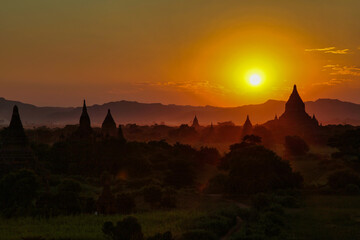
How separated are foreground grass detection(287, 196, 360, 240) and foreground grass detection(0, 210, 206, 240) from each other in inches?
239

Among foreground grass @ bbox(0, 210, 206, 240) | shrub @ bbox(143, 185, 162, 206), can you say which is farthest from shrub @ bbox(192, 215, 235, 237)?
shrub @ bbox(143, 185, 162, 206)

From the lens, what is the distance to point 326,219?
966 inches

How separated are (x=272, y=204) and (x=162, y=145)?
Result: 117ft

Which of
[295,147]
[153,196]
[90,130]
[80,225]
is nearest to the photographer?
[80,225]

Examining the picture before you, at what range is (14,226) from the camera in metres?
22.5

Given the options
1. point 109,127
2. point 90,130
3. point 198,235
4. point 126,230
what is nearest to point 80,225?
point 126,230

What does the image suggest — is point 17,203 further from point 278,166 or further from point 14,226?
point 278,166

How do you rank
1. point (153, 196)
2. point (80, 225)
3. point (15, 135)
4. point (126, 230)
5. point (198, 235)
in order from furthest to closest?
1. point (15, 135)
2. point (153, 196)
3. point (80, 225)
4. point (198, 235)
5. point (126, 230)

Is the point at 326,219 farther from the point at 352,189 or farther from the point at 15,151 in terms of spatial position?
the point at 15,151

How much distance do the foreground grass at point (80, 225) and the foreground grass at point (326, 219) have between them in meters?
6.06

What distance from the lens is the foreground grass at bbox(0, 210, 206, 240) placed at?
20516 mm

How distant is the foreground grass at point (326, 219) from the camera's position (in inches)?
830

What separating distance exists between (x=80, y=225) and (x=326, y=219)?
47.8 ft

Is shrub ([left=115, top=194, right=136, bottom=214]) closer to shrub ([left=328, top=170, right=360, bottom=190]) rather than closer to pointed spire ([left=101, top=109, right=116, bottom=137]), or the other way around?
shrub ([left=328, top=170, right=360, bottom=190])
